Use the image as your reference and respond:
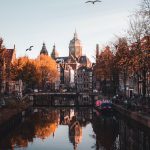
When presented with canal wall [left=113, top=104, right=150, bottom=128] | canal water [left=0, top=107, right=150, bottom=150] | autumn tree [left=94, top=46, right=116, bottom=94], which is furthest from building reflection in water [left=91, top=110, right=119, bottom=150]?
autumn tree [left=94, top=46, right=116, bottom=94]

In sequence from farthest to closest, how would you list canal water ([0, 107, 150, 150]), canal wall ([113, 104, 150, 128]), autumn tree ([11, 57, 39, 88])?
autumn tree ([11, 57, 39, 88]) < canal wall ([113, 104, 150, 128]) < canal water ([0, 107, 150, 150])

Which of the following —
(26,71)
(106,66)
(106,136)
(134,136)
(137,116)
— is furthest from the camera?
Result: (26,71)

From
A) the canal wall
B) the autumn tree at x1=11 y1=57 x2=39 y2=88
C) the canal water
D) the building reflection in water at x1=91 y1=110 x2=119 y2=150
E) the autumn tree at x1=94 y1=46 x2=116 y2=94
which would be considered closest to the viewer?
the canal water

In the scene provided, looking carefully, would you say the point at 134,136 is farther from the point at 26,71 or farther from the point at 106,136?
the point at 26,71

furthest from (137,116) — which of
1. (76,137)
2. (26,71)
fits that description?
(26,71)

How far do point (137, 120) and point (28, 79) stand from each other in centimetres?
6141

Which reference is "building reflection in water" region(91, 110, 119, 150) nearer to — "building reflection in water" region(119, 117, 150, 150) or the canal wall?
"building reflection in water" region(119, 117, 150, 150)

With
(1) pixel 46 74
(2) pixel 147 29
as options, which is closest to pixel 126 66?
(2) pixel 147 29

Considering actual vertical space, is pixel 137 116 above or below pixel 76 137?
above

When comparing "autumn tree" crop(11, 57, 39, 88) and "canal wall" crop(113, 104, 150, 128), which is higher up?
"autumn tree" crop(11, 57, 39, 88)

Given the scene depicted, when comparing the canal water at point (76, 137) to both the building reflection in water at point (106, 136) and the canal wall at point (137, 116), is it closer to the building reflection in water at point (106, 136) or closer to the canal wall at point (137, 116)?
the building reflection in water at point (106, 136)

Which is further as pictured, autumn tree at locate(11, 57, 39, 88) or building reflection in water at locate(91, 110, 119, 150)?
autumn tree at locate(11, 57, 39, 88)

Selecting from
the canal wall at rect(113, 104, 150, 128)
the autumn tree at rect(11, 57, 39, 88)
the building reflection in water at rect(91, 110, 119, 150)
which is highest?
the autumn tree at rect(11, 57, 39, 88)

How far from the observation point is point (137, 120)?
190 ft
